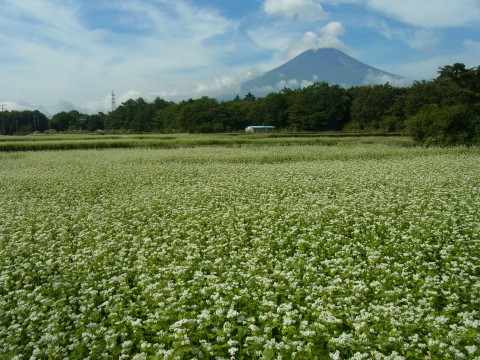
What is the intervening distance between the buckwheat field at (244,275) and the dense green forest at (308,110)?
97.6ft

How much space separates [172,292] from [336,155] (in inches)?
830

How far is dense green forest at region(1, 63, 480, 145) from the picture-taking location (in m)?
49.6

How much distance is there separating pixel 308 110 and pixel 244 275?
3002 inches

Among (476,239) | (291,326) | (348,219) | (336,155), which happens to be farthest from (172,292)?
(336,155)

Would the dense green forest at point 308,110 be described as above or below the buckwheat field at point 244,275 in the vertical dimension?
above

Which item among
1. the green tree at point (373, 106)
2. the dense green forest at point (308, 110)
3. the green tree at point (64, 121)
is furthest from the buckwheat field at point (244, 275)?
the green tree at point (64, 121)

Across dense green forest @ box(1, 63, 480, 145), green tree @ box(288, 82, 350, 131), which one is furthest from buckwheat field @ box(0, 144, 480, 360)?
green tree @ box(288, 82, 350, 131)

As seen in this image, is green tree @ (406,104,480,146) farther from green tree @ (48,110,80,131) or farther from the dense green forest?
green tree @ (48,110,80,131)

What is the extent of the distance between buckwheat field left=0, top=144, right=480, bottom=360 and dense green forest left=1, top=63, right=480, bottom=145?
2974 centimetres

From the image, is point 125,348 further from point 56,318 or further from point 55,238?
point 55,238

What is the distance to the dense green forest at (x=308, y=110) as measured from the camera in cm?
4962

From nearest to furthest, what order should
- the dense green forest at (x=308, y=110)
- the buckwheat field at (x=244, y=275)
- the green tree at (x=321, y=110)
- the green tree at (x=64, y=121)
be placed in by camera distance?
the buckwheat field at (x=244, y=275) → the dense green forest at (x=308, y=110) → the green tree at (x=321, y=110) → the green tree at (x=64, y=121)

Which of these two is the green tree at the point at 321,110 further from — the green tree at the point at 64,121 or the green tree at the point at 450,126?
the green tree at the point at 64,121

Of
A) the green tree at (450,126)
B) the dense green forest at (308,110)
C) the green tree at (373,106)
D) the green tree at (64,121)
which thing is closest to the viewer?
the green tree at (450,126)
